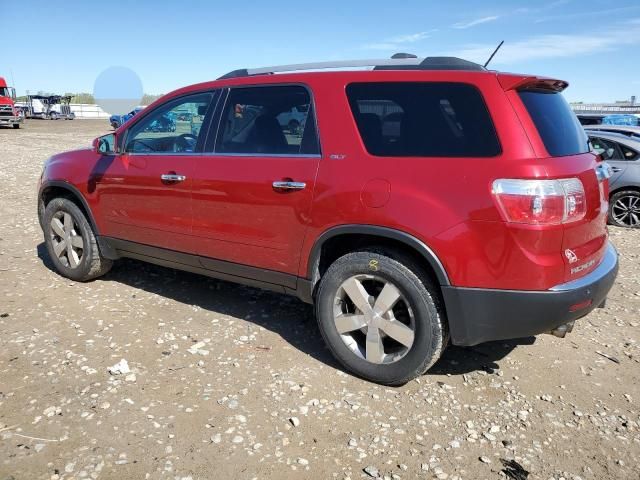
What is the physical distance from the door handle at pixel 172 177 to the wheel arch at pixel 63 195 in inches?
42.6

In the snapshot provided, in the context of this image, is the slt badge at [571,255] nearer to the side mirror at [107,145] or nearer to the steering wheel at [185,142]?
the steering wheel at [185,142]

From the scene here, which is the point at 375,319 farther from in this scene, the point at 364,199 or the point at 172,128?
the point at 172,128

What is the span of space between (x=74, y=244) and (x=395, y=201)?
337 centimetres

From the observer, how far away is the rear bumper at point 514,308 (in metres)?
2.73

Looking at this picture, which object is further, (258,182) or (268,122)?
(268,122)

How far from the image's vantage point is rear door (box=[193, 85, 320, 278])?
3.34 metres

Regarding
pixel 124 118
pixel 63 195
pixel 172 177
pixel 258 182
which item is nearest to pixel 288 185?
pixel 258 182

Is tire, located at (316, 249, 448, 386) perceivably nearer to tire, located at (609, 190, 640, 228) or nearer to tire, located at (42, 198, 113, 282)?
tire, located at (42, 198, 113, 282)

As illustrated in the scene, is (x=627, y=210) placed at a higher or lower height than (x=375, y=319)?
lower

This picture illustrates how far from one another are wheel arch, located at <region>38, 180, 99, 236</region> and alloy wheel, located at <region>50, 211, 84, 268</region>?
0.56 feet

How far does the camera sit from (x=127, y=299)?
4617 millimetres

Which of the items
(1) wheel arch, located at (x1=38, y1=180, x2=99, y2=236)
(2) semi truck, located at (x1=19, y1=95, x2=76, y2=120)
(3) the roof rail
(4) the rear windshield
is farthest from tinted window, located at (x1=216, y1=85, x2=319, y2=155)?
(2) semi truck, located at (x1=19, y1=95, x2=76, y2=120)

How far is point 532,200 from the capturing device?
2.61 meters

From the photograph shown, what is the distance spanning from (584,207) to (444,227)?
78cm
